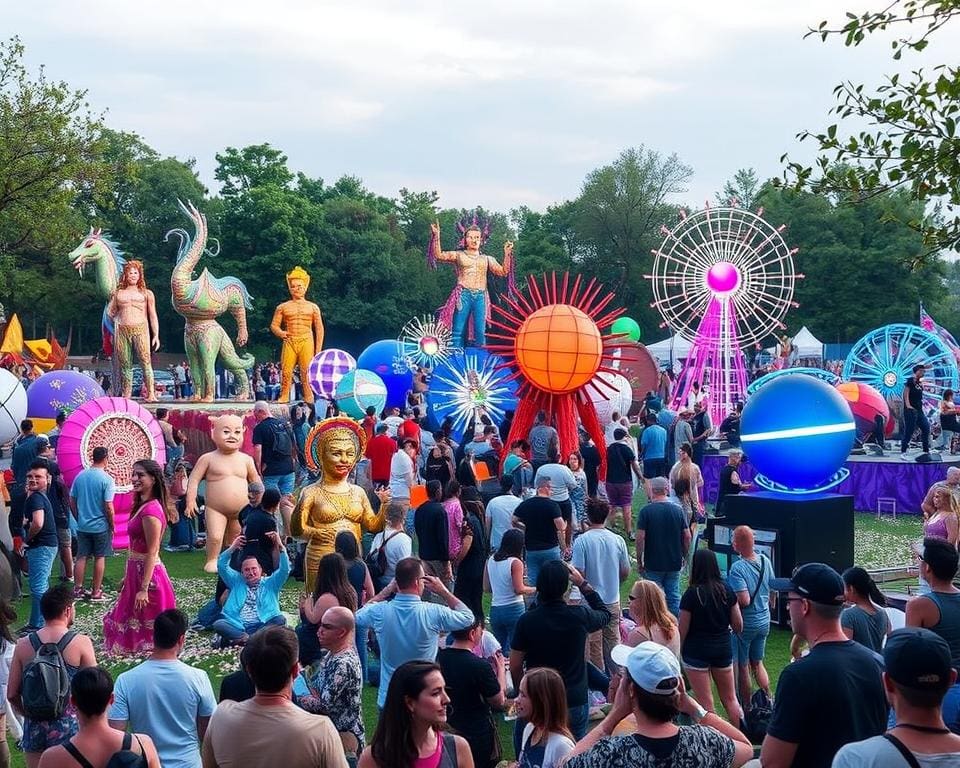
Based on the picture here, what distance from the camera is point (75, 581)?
10703 mm

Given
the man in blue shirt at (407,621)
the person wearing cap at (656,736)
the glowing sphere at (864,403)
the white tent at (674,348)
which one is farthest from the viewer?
the white tent at (674,348)

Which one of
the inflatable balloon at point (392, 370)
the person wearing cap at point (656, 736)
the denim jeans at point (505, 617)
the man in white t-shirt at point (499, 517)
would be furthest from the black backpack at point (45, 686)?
the inflatable balloon at point (392, 370)

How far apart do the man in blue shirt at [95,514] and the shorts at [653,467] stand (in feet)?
25.3

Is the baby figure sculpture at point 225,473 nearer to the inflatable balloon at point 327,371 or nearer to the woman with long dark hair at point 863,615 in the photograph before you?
the woman with long dark hair at point 863,615

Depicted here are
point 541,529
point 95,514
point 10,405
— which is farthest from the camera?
point 10,405

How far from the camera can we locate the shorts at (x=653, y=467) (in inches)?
607

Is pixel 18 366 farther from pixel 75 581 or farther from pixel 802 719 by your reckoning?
pixel 802 719

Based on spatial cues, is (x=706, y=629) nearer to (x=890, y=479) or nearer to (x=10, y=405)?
(x=890, y=479)

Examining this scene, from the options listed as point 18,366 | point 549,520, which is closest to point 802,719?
point 549,520

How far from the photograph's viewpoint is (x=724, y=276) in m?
24.8

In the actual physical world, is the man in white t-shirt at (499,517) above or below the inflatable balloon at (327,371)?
below

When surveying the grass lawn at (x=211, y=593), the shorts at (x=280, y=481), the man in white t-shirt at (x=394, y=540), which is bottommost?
the grass lawn at (x=211, y=593)

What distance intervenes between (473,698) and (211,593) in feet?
22.5

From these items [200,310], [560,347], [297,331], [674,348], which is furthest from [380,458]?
[674,348]
